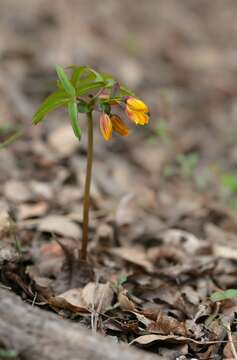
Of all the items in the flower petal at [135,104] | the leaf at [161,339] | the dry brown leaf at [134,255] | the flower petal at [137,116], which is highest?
the flower petal at [135,104]

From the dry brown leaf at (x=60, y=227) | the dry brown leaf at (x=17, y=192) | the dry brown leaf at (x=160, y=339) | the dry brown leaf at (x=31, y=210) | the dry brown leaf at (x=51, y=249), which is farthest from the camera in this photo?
the dry brown leaf at (x=17, y=192)

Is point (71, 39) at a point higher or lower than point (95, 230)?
higher

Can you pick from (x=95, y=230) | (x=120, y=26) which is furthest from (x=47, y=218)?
(x=120, y=26)

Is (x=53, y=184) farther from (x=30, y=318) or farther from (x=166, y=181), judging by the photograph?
(x=30, y=318)

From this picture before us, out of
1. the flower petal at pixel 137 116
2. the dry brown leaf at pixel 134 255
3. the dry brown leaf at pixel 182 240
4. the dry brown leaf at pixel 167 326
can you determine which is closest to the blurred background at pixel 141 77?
the dry brown leaf at pixel 182 240

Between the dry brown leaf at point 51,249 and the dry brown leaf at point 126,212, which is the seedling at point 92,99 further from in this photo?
the dry brown leaf at point 126,212

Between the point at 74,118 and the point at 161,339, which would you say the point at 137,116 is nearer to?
the point at 74,118

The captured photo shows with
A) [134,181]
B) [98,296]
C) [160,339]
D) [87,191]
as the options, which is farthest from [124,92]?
[134,181]

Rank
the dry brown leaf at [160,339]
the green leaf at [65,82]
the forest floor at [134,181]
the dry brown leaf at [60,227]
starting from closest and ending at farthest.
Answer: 1. the dry brown leaf at [160,339]
2. the green leaf at [65,82]
3. the forest floor at [134,181]
4. the dry brown leaf at [60,227]
